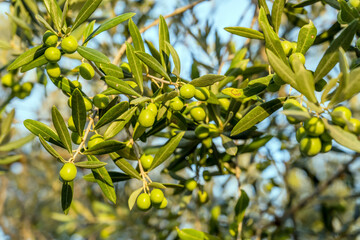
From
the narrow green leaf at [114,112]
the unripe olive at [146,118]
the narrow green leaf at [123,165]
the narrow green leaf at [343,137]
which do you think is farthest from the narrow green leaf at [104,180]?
the narrow green leaf at [343,137]

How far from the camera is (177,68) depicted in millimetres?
1362

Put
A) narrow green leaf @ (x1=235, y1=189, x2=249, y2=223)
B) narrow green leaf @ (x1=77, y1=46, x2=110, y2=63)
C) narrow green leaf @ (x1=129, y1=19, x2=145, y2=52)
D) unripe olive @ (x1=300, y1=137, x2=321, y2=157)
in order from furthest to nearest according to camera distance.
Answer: narrow green leaf @ (x1=235, y1=189, x2=249, y2=223) < narrow green leaf @ (x1=129, y1=19, x2=145, y2=52) < narrow green leaf @ (x1=77, y1=46, x2=110, y2=63) < unripe olive @ (x1=300, y1=137, x2=321, y2=157)

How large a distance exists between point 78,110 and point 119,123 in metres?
0.16

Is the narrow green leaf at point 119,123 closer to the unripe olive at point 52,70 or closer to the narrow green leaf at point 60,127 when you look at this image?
the narrow green leaf at point 60,127

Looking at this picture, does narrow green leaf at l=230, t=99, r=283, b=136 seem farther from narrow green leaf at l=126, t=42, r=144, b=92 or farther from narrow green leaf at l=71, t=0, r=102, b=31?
narrow green leaf at l=71, t=0, r=102, b=31

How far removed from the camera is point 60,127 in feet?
4.00

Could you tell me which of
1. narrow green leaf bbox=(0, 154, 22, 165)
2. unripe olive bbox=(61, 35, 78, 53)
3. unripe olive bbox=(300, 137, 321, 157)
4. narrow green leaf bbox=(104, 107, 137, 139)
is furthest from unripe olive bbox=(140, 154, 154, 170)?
narrow green leaf bbox=(0, 154, 22, 165)

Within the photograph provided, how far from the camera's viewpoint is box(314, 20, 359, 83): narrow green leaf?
100cm

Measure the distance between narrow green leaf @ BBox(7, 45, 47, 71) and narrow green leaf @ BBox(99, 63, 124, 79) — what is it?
0.24 m

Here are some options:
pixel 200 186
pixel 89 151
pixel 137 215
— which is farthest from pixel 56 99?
pixel 89 151

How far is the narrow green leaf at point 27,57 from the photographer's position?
1278 millimetres

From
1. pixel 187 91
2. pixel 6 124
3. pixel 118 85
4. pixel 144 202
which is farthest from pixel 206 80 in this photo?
pixel 6 124

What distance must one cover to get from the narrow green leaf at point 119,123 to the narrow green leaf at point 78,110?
0.36 ft

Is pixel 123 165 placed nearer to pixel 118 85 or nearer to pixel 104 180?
pixel 104 180
